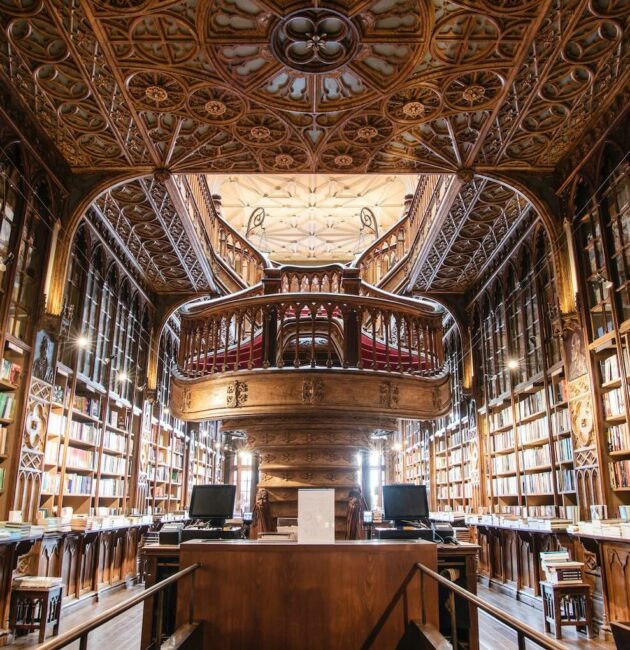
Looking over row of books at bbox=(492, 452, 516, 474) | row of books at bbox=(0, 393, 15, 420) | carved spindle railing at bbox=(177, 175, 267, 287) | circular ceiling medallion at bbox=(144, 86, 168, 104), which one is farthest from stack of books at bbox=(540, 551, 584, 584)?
carved spindle railing at bbox=(177, 175, 267, 287)

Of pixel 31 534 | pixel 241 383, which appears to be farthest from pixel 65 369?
pixel 241 383

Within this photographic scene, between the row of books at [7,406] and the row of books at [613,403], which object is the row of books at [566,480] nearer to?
the row of books at [613,403]

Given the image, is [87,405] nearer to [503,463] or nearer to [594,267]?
[503,463]

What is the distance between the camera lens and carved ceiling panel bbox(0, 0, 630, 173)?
15.0 feet

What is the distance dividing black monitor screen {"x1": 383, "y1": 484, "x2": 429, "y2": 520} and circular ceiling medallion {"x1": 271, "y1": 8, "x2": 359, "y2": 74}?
3.84 meters

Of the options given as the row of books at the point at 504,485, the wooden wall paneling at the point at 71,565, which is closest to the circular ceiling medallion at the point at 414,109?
the row of books at the point at 504,485

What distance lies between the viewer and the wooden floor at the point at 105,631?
501 cm

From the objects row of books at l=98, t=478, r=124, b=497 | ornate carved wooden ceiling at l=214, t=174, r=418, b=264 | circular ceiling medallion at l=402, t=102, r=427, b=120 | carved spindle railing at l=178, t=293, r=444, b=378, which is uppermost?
ornate carved wooden ceiling at l=214, t=174, r=418, b=264

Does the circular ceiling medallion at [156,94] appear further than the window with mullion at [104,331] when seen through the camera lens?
No

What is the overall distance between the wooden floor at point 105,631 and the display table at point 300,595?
1833mm

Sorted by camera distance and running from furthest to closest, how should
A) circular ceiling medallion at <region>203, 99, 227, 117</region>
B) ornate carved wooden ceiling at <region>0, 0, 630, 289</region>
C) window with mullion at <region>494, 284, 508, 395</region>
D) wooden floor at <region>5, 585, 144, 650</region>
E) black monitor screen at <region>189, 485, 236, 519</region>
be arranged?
window with mullion at <region>494, 284, 508, 395</region> → black monitor screen at <region>189, 485, 236, 519</region> → circular ceiling medallion at <region>203, 99, 227, 117</region> → wooden floor at <region>5, 585, 144, 650</region> → ornate carved wooden ceiling at <region>0, 0, 630, 289</region>

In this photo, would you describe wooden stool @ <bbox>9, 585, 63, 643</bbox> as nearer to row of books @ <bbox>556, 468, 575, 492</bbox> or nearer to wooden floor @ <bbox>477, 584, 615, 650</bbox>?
wooden floor @ <bbox>477, 584, 615, 650</bbox>

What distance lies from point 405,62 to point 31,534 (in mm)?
5196

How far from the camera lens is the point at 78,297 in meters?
Answer: 7.38
